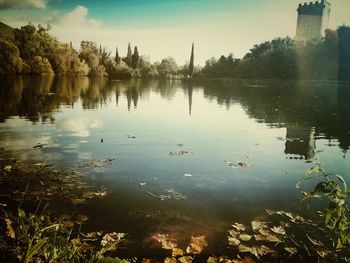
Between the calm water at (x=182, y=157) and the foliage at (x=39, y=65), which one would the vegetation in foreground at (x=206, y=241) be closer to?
the calm water at (x=182, y=157)

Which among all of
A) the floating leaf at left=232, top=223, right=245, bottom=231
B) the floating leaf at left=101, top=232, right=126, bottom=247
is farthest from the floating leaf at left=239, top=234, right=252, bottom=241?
the floating leaf at left=101, top=232, right=126, bottom=247

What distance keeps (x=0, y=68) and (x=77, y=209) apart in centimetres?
8760

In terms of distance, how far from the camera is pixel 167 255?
6.13 m

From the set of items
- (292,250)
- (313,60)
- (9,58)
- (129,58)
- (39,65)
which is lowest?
(292,250)

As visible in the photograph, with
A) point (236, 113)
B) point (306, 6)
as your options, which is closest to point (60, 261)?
point (236, 113)

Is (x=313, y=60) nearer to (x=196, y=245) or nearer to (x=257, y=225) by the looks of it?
(x=257, y=225)

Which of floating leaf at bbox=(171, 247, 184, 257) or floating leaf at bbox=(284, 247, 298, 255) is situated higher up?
floating leaf at bbox=(171, 247, 184, 257)

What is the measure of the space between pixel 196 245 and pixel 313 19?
145 meters

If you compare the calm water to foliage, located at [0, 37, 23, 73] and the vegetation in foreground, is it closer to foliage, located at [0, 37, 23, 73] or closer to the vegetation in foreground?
the vegetation in foreground

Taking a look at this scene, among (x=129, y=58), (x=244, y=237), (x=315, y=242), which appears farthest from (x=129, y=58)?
(x=315, y=242)

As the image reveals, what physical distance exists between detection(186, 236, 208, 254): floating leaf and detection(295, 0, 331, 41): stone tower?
453 ft

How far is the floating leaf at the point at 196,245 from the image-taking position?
631cm

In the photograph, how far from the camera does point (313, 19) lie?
429 feet

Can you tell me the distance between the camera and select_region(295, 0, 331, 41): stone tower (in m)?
128
